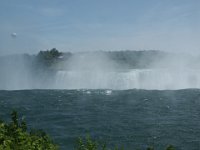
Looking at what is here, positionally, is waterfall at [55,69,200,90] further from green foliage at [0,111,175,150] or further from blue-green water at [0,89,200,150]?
green foliage at [0,111,175,150]

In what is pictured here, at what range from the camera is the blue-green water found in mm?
21438

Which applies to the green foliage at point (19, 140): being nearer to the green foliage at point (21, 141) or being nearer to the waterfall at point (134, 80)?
the green foliage at point (21, 141)

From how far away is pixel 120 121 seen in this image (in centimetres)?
2670

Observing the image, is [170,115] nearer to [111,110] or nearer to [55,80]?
[111,110]

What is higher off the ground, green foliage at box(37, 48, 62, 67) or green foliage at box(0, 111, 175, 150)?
green foliage at box(37, 48, 62, 67)

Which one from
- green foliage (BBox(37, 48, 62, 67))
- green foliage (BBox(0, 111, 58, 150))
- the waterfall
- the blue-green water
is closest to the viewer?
green foliage (BBox(0, 111, 58, 150))

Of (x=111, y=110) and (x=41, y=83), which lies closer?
(x=111, y=110)

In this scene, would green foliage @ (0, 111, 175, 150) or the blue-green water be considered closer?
green foliage @ (0, 111, 175, 150)

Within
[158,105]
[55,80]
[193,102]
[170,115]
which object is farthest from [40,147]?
[55,80]

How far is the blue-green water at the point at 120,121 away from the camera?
21.4m

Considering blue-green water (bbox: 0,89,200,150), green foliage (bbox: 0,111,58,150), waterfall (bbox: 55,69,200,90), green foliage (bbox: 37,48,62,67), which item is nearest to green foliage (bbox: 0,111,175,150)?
green foliage (bbox: 0,111,58,150)

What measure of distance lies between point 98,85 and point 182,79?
12.3 m

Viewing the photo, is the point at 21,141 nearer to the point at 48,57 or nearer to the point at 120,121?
the point at 120,121

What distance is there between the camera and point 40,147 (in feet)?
21.5
